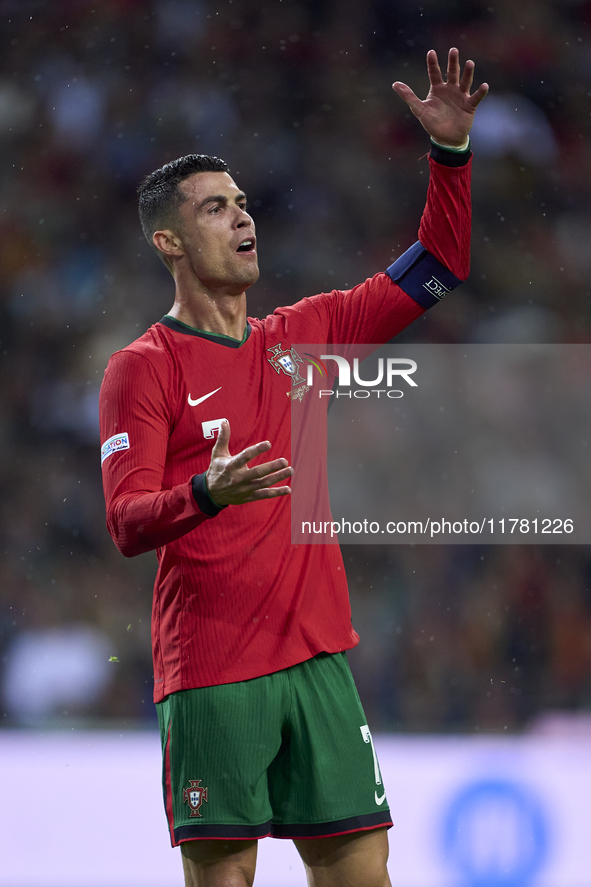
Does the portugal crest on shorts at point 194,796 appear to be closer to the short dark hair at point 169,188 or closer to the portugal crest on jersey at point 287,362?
the portugal crest on jersey at point 287,362

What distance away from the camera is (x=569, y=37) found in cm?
381

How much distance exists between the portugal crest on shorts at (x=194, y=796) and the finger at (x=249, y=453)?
64 cm

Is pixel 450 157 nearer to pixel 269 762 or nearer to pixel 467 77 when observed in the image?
pixel 467 77

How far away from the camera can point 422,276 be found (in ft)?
6.38

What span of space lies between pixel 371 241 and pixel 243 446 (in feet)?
7.57

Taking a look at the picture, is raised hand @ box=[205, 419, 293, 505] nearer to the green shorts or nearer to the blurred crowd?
the green shorts

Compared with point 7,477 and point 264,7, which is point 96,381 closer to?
point 7,477

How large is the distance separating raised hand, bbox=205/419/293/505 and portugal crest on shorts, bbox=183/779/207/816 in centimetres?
57

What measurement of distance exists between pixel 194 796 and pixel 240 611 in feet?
1.11

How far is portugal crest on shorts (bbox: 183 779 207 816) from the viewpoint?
5.46 feet

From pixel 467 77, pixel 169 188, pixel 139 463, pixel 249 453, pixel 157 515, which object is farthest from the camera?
pixel 169 188

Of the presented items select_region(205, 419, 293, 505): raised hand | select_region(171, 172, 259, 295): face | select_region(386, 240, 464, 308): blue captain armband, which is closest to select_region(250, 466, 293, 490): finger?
select_region(205, 419, 293, 505): raised hand

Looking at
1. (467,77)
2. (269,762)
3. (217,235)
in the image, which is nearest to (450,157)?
(467,77)

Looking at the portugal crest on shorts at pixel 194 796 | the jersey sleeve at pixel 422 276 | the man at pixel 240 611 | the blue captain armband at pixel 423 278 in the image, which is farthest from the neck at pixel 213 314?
the portugal crest on shorts at pixel 194 796
